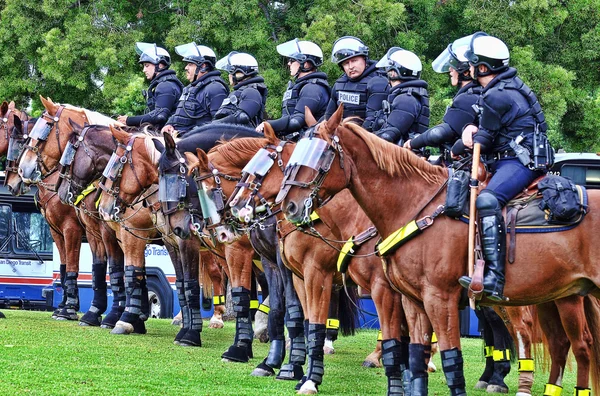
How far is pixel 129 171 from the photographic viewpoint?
14.8m

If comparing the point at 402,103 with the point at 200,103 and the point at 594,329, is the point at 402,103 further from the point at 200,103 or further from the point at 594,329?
the point at 200,103

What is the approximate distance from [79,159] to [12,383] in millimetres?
5516

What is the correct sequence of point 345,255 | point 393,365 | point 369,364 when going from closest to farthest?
1. point 393,365
2. point 345,255
3. point 369,364

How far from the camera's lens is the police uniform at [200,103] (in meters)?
15.9

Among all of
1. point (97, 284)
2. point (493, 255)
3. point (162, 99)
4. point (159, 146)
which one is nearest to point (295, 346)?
point (159, 146)

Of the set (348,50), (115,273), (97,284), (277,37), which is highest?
(277,37)

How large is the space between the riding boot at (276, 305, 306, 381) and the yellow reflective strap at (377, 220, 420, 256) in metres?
3.03

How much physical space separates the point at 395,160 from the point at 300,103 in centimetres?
396

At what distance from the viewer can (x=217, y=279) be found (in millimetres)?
18719

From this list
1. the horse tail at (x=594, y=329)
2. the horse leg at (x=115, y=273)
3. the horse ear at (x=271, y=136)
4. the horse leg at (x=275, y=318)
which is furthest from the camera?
the horse leg at (x=115, y=273)

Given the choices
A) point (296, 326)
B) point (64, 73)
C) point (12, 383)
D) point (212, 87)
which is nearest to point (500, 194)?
point (296, 326)

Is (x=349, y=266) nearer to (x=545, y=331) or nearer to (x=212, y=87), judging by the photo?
(x=545, y=331)

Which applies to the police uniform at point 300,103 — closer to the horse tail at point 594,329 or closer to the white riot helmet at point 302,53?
the white riot helmet at point 302,53

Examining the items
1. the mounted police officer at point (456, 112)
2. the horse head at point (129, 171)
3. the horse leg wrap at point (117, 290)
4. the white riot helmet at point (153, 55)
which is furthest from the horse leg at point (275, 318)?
the white riot helmet at point (153, 55)
